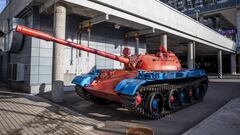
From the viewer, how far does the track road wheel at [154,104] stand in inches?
262

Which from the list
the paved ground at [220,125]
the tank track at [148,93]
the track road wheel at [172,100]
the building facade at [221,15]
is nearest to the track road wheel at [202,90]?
the tank track at [148,93]

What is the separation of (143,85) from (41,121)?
10.6ft

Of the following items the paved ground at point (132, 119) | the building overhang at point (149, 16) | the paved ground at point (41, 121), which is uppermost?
the building overhang at point (149, 16)

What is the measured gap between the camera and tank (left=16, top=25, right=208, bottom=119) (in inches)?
241

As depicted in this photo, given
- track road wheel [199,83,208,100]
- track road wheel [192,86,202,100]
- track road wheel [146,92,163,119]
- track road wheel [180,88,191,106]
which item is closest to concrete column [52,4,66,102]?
track road wheel [146,92,163,119]

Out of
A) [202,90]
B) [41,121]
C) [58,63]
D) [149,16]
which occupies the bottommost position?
[41,121]

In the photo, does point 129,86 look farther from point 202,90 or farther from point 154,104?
point 202,90

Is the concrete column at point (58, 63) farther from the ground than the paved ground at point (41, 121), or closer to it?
farther from the ground

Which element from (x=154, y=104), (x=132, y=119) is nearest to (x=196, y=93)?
(x=154, y=104)

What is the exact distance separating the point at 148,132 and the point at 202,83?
704cm

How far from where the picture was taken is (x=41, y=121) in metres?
6.13

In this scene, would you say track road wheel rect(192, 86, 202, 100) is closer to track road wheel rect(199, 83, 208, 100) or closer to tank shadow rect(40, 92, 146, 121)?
track road wheel rect(199, 83, 208, 100)

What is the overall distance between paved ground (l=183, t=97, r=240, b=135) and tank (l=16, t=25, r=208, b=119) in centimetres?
149

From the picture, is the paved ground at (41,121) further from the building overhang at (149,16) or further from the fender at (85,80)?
the building overhang at (149,16)
